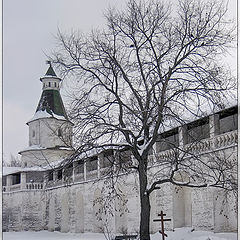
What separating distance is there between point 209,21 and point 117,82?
1.68 m

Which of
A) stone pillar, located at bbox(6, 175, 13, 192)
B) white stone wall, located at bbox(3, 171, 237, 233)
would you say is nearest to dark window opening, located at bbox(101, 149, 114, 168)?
white stone wall, located at bbox(3, 171, 237, 233)

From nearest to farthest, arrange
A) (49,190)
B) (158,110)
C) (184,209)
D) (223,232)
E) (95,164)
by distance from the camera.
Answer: (158,110) < (223,232) < (184,209) < (95,164) < (49,190)

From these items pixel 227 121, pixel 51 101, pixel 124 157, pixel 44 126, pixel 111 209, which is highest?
pixel 51 101

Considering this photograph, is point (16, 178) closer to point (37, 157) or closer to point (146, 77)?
point (37, 157)

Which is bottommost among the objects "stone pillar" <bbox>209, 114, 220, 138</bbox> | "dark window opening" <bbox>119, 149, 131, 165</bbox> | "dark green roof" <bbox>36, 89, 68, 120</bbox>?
"dark window opening" <bbox>119, 149, 131, 165</bbox>

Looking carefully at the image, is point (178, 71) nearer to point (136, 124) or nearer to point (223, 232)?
point (136, 124)

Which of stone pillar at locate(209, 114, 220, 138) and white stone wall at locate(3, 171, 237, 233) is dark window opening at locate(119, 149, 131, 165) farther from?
stone pillar at locate(209, 114, 220, 138)

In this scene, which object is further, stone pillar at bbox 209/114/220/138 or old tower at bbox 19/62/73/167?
old tower at bbox 19/62/73/167

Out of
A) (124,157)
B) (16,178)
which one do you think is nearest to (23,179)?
(16,178)

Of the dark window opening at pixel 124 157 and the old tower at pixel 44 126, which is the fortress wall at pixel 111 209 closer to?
the dark window opening at pixel 124 157

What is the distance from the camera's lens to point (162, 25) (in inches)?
304

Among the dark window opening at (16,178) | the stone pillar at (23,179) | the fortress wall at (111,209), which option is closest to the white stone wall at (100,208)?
the fortress wall at (111,209)

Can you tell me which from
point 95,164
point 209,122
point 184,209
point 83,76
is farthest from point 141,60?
point 95,164

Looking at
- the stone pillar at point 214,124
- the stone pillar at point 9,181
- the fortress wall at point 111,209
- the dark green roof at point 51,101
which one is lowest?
the fortress wall at point 111,209
